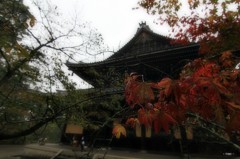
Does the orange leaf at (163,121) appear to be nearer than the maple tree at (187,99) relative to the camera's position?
No

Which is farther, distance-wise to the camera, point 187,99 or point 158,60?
point 158,60

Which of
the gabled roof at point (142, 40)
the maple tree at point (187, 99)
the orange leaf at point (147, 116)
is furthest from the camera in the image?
the gabled roof at point (142, 40)

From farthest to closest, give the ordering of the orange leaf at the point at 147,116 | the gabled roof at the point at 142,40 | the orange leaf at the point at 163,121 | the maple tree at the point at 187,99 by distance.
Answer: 1. the gabled roof at the point at 142,40
2. the orange leaf at the point at 147,116
3. the orange leaf at the point at 163,121
4. the maple tree at the point at 187,99

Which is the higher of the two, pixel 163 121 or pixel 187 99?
pixel 187 99

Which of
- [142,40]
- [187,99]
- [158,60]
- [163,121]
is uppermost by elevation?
[142,40]

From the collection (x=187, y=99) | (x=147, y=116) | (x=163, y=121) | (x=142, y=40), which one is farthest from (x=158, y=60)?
(x=163, y=121)

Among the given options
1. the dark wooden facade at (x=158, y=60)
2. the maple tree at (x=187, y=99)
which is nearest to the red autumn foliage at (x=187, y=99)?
the maple tree at (x=187, y=99)

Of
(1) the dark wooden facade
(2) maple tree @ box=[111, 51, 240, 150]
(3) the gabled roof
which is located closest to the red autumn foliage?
(2) maple tree @ box=[111, 51, 240, 150]

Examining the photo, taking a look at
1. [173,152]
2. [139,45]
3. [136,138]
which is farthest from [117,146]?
→ [139,45]

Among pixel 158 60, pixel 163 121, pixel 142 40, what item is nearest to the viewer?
pixel 163 121

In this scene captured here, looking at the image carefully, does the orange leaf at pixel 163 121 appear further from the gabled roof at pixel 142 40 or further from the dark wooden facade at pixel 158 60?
the gabled roof at pixel 142 40

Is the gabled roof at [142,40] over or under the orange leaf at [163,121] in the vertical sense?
over

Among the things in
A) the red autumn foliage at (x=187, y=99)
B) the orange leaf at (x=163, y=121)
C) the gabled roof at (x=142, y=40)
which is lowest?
the orange leaf at (x=163, y=121)

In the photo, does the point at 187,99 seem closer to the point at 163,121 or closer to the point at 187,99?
the point at 187,99
